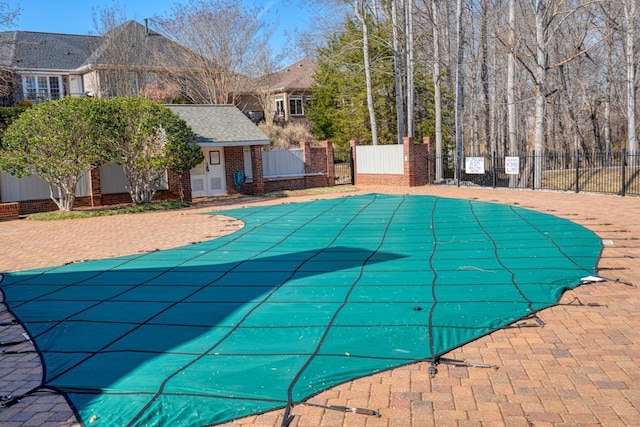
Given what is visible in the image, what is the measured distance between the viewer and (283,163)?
21.1m

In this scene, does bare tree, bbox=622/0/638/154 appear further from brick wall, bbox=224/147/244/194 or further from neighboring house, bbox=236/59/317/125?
neighboring house, bbox=236/59/317/125

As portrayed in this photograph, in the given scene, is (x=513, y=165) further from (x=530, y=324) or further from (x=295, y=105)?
(x=295, y=105)

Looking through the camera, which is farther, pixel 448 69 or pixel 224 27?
pixel 224 27

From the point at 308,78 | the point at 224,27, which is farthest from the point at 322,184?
the point at 308,78

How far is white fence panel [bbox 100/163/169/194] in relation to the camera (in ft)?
56.4

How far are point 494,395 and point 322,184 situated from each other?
59.6 ft

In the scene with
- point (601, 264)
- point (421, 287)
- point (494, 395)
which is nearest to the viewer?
point (494, 395)

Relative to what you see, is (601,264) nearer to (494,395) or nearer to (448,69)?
(494,395)

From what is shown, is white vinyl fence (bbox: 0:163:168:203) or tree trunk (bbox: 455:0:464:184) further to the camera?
tree trunk (bbox: 455:0:464:184)

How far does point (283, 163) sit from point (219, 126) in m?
2.78

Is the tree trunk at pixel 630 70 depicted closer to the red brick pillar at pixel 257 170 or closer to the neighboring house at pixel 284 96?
the red brick pillar at pixel 257 170

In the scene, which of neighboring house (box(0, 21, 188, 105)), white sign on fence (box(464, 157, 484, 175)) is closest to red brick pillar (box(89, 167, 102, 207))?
neighboring house (box(0, 21, 188, 105))

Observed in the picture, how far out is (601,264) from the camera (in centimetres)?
711

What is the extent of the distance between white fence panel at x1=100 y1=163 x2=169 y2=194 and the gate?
8.82m
